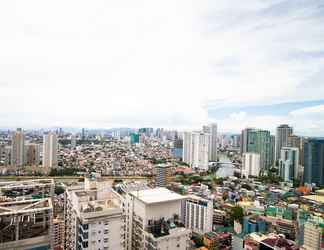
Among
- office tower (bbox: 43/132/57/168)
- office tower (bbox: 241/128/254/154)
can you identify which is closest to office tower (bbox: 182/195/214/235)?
office tower (bbox: 43/132/57/168)

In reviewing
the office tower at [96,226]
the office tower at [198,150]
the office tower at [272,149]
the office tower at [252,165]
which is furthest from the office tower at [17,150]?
the office tower at [272,149]

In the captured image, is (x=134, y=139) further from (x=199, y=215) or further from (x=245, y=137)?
(x=199, y=215)

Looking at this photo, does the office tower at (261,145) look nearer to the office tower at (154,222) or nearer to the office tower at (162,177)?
the office tower at (162,177)

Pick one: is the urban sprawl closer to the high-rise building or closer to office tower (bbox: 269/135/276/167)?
office tower (bbox: 269/135/276/167)

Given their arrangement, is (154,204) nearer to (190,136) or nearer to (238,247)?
(238,247)

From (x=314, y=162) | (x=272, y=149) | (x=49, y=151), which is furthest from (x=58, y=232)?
(x=272, y=149)

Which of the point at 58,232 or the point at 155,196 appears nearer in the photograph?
the point at 155,196
